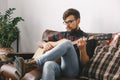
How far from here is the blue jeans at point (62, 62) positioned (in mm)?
2261

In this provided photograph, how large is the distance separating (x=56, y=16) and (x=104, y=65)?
4.40ft

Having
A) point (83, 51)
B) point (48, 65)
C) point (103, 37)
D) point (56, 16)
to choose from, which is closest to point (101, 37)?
point (103, 37)

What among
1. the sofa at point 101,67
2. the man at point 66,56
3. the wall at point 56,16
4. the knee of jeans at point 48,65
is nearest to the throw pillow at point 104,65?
the sofa at point 101,67

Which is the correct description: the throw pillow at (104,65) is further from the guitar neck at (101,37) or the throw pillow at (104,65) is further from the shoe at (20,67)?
the shoe at (20,67)

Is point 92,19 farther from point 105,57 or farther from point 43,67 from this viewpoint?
point 43,67

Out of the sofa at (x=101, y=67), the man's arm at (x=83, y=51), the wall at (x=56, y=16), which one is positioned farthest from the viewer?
the wall at (x=56, y=16)

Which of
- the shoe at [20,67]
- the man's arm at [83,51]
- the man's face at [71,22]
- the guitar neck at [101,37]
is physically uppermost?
the man's face at [71,22]

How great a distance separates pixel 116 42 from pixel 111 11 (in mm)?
521

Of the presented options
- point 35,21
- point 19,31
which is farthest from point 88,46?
point 19,31

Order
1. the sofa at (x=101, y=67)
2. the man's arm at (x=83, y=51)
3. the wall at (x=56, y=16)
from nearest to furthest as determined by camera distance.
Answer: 1. the sofa at (x=101, y=67)
2. the man's arm at (x=83, y=51)
3. the wall at (x=56, y=16)

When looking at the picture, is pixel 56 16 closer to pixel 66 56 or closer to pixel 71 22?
pixel 71 22

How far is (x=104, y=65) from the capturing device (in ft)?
7.59

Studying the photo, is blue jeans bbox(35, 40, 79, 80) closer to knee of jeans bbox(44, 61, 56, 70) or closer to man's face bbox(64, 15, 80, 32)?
knee of jeans bbox(44, 61, 56, 70)

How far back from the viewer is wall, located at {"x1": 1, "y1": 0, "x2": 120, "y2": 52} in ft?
9.25
